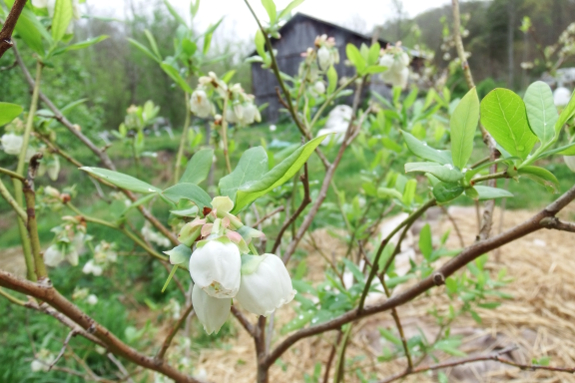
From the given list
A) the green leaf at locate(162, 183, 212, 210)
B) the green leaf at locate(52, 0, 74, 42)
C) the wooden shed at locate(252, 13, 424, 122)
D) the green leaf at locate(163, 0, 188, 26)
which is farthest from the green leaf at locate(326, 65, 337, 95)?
the wooden shed at locate(252, 13, 424, 122)

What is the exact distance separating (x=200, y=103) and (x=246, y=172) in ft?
1.38

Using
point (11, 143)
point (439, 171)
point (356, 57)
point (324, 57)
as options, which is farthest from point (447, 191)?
point (11, 143)

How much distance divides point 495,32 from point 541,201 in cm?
699

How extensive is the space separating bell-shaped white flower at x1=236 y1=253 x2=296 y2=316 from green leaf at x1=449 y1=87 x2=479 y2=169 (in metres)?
0.18

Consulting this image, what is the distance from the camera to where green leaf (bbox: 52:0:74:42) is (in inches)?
19.2

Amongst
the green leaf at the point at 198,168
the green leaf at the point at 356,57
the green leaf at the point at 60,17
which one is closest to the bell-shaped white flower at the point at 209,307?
the green leaf at the point at 198,168

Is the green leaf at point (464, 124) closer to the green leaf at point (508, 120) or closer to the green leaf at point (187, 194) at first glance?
the green leaf at point (508, 120)

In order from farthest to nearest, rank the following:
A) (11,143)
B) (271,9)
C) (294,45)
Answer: (294,45), (11,143), (271,9)

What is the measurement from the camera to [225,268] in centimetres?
25

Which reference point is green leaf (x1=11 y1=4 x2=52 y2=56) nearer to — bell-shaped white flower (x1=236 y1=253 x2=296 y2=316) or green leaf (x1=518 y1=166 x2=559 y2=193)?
bell-shaped white flower (x1=236 y1=253 x2=296 y2=316)

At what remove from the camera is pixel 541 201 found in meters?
2.75

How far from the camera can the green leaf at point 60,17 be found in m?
0.49

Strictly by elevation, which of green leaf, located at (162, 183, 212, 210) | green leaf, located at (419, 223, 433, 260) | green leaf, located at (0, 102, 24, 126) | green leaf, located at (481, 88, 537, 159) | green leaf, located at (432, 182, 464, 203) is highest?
green leaf, located at (481, 88, 537, 159)

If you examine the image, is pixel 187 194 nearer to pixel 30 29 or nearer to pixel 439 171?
pixel 439 171
